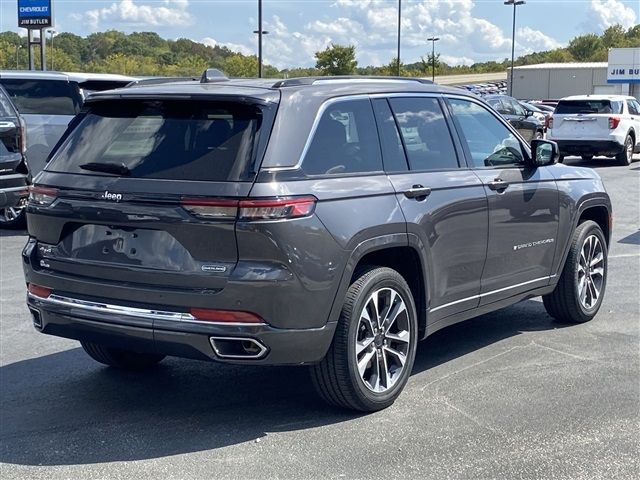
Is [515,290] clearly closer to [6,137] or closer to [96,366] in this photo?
[96,366]

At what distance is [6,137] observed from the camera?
33.7 feet

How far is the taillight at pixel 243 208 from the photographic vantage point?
14.3ft

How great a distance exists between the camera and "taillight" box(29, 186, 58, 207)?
4906mm

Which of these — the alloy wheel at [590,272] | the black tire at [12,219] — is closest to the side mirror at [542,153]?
the alloy wheel at [590,272]

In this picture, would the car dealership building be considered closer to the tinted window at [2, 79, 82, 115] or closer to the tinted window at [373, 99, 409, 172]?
the tinted window at [2, 79, 82, 115]

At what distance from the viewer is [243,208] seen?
14.3ft

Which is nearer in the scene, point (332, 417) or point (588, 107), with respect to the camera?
point (332, 417)

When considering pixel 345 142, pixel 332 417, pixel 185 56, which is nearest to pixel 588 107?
pixel 345 142

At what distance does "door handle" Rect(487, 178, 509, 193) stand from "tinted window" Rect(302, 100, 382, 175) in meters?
1.07

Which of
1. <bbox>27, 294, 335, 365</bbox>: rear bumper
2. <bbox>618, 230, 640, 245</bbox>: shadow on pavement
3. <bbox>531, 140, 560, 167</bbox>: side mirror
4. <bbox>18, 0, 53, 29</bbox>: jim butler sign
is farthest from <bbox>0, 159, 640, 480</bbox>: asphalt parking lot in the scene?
<bbox>18, 0, 53, 29</bbox>: jim butler sign

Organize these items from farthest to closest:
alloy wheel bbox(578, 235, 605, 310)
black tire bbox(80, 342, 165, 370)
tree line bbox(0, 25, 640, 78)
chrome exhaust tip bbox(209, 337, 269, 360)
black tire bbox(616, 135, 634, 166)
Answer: tree line bbox(0, 25, 640, 78), black tire bbox(616, 135, 634, 166), alloy wheel bbox(578, 235, 605, 310), black tire bbox(80, 342, 165, 370), chrome exhaust tip bbox(209, 337, 269, 360)

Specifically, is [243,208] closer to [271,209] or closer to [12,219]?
[271,209]

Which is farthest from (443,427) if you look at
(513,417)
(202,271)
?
(202,271)

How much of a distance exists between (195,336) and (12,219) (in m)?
8.85
